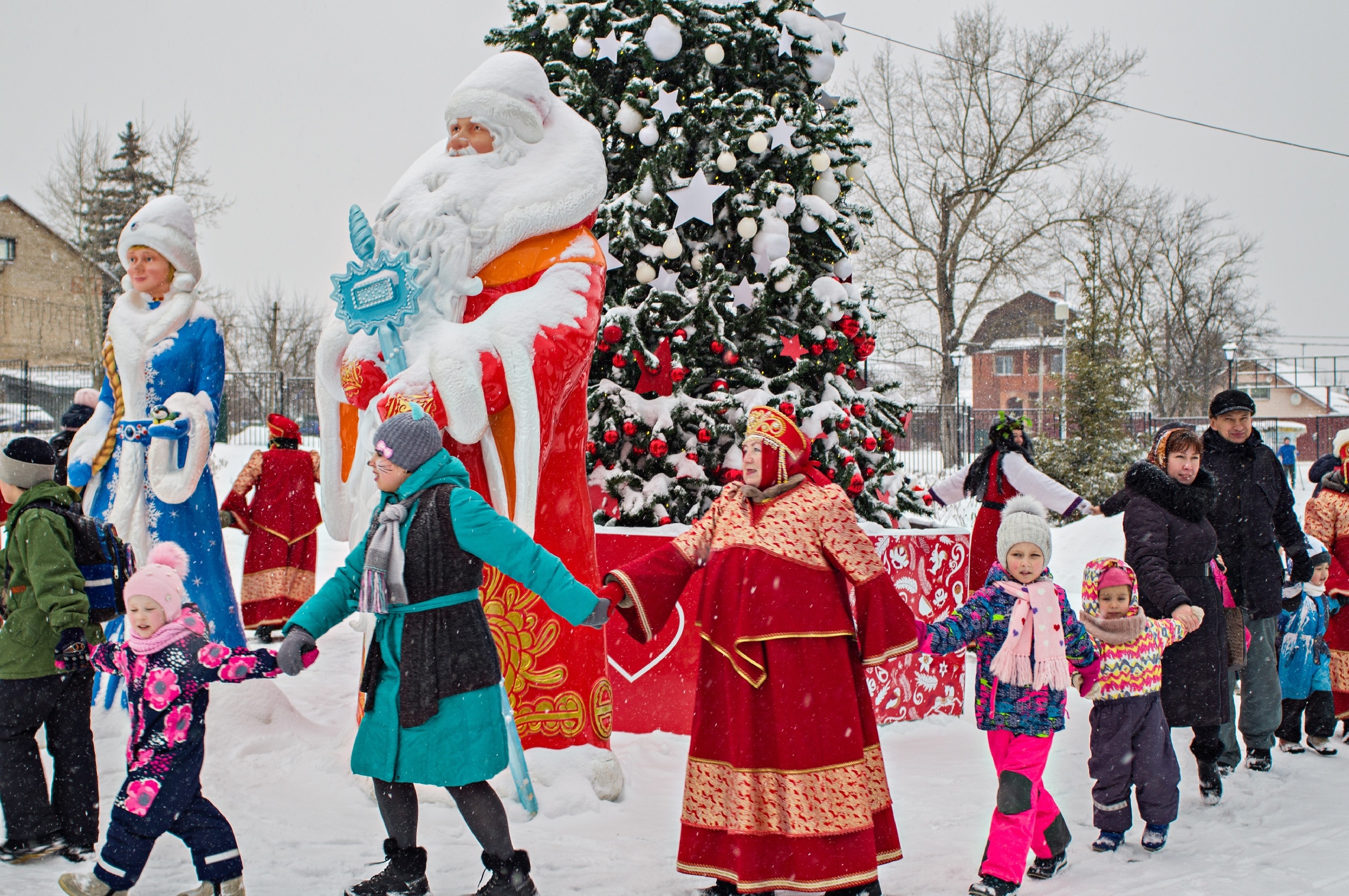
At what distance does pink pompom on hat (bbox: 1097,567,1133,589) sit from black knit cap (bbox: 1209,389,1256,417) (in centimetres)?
174

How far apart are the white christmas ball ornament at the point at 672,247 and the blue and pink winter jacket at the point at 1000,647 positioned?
2887mm

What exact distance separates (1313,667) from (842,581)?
12.8 feet

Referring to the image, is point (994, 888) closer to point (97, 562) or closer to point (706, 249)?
point (97, 562)

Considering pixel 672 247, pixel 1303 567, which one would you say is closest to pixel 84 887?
pixel 672 247

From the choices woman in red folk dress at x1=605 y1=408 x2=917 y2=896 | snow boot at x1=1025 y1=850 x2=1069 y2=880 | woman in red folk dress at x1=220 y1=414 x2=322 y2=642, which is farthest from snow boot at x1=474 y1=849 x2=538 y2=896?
woman in red folk dress at x1=220 y1=414 x2=322 y2=642

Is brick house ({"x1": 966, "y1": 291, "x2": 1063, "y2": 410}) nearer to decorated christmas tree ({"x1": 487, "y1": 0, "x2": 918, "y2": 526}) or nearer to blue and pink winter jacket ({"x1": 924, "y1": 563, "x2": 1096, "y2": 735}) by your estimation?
decorated christmas tree ({"x1": 487, "y1": 0, "x2": 918, "y2": 526})

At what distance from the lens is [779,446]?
376 centimetres

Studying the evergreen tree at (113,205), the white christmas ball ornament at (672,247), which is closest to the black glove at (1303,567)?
the white christmas ball ornament at (672,247)

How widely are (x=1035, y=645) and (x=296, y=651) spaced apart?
8.02ft

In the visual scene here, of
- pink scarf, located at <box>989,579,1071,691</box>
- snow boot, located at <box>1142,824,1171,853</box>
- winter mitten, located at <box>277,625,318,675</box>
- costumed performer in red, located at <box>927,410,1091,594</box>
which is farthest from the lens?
costumed performer in red, located at <box>927,410,1091,594</box>

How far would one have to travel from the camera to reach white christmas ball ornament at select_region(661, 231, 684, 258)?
6098mm

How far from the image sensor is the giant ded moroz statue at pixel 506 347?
4.07 m

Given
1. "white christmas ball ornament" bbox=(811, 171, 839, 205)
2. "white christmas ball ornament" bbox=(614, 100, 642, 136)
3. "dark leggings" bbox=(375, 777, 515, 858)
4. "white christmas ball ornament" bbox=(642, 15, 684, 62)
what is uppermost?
"white christmas ball ornament" bbox=(642, 15, 684, 62)

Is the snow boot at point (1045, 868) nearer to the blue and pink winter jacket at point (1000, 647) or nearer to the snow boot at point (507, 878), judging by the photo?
the blue and pink winter jacket at point (1000, 647)
